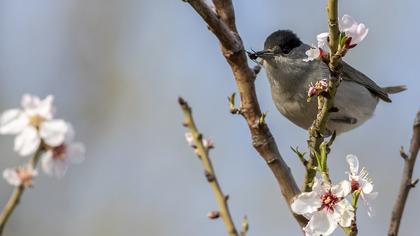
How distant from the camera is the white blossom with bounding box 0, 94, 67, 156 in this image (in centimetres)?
109

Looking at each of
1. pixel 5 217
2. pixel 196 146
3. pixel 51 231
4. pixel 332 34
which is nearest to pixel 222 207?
pixel 196 146

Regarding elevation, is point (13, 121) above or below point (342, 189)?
above

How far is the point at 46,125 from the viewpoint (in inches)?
44.6

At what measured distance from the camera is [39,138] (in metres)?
1.13

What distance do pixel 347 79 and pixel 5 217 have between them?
4.01 meters

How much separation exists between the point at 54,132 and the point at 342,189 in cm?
79

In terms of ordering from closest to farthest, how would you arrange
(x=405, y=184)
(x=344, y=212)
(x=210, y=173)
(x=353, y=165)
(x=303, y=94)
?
(x=210, y=173), (x=344, y=212), (x=353, y=165), (x=405, y=184), (x=303, y=94)

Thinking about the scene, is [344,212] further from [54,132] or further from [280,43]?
[280,43]

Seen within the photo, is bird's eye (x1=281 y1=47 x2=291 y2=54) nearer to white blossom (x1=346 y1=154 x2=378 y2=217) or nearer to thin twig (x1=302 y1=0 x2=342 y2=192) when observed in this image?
thin twig (x1=302 y1=0 x2=342 y2=192)

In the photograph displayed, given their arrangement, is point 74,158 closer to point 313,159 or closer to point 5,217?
point 5,217

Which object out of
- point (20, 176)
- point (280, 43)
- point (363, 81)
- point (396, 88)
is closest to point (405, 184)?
point (20, 176)

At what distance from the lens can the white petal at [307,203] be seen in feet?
5.30

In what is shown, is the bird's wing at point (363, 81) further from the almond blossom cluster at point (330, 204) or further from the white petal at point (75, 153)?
the white petal at point (75, 153)

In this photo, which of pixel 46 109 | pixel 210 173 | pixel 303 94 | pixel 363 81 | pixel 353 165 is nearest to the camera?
pixel 46 109
